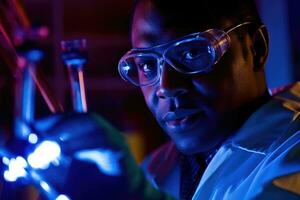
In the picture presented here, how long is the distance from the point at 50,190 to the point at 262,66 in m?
0.59

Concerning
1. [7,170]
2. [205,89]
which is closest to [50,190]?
[7,170]

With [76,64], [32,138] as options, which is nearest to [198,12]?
[76,64]

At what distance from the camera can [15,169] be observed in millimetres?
750

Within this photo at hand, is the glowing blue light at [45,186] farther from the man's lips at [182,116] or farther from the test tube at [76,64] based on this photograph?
the man's lips at [182,116]

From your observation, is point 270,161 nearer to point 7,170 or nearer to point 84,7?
point 7,170

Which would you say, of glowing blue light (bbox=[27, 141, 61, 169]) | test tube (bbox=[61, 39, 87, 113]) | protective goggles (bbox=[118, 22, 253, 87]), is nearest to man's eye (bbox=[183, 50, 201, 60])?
protective goggles (bbox=[118, 22, 253, 87])

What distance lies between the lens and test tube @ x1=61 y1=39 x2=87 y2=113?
0.85 meters

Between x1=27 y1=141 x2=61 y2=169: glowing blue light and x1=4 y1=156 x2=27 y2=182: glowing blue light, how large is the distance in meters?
0.01

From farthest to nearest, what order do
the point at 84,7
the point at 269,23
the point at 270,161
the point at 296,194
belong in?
1. the point at 84,7
2. the point at 269,23
3. the point at 270,161
4. the point at 296,194

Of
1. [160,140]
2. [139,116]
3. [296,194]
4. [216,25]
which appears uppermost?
[216,25]

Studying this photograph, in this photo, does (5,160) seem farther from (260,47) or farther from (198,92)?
(260,47)

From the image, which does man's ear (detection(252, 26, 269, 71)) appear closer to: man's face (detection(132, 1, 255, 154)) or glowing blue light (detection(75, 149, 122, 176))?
man's face (detection(132, 1, 255, 154))

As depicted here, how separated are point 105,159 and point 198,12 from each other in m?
0.39

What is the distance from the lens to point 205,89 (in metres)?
0.98
